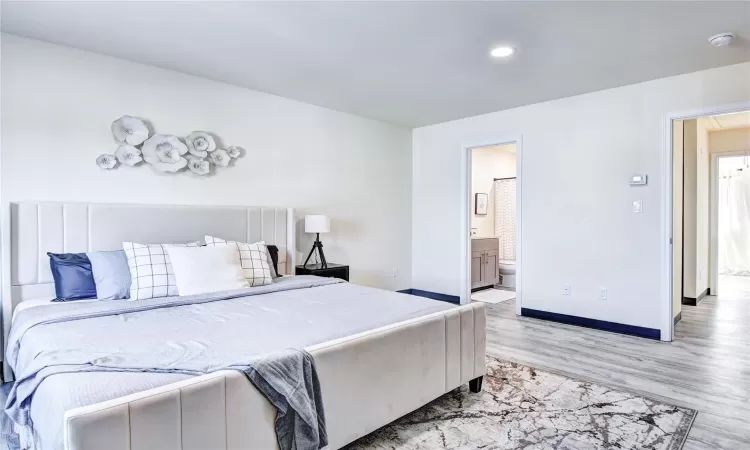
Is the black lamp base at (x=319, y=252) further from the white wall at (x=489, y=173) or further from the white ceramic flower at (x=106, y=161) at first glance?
the white wall at (x=489, y=173)

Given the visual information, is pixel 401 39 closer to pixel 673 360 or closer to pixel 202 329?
pixel 202 329

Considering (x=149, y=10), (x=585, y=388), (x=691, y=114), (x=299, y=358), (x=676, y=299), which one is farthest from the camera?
(x=676, y=299)

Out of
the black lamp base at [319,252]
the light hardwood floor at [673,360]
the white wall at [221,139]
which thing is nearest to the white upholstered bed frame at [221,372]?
the white wall at [221,139]

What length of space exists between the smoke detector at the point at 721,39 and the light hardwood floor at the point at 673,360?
2.33 m

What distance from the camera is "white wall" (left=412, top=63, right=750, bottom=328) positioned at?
369 cm

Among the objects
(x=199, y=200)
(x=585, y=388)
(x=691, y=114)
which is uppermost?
(x=691, y=114)

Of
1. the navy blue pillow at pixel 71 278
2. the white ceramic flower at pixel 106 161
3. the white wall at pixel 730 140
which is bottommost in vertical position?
the navy blue pillow at pixel 71 278

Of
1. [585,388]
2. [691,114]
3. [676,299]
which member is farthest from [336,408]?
[676,299]

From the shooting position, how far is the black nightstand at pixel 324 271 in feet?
13.5

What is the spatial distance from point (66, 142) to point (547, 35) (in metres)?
3.54

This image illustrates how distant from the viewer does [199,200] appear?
3682 mm

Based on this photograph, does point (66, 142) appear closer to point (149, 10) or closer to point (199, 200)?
point (199, 200)

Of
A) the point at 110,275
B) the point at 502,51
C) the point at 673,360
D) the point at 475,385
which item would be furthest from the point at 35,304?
the point at 673,360

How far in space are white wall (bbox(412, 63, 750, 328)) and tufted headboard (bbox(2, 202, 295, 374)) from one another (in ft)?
10.0
